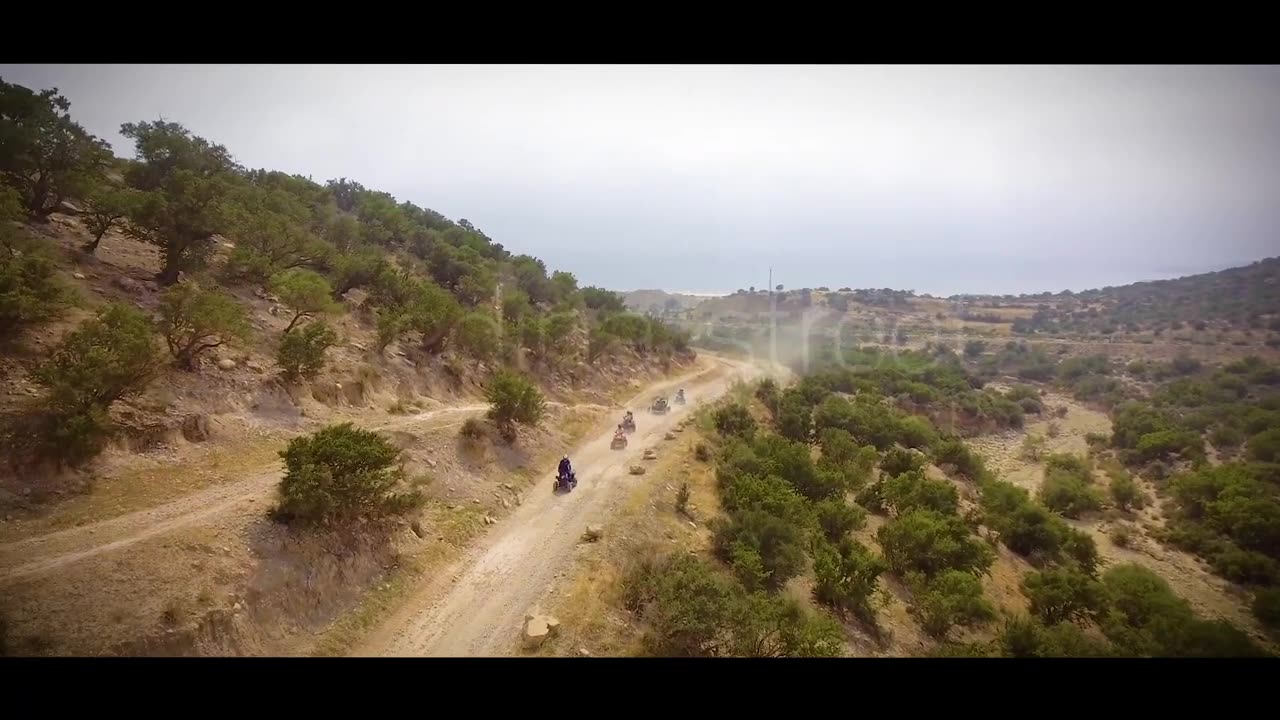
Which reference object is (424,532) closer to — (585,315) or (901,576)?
(901,576)

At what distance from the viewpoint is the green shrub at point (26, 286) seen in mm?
7574

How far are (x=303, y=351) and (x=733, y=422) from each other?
13.5 meters

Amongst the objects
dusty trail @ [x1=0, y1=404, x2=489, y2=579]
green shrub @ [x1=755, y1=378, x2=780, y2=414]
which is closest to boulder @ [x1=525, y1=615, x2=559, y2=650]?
dusty trail @ [x1=0, y1=404, x2=489, y2=579]

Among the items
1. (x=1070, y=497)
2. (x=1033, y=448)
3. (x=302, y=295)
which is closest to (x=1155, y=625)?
(x=1070, y=497)

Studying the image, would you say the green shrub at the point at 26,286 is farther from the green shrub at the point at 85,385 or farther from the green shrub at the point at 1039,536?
the green shrub at the point at 1039,536

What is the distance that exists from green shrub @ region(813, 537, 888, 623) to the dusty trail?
9.81 metres

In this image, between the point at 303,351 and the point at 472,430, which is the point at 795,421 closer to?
the point at 472,430

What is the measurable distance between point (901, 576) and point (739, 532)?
175 inches

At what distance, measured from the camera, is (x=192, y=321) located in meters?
9.45

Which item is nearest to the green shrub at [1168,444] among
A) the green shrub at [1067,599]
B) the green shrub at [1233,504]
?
the green shrub at [1233,504]

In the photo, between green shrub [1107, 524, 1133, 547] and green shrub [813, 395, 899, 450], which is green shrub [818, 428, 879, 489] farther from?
green shrub [1107, 524, 1133, 547]

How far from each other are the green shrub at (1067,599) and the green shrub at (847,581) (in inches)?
173
